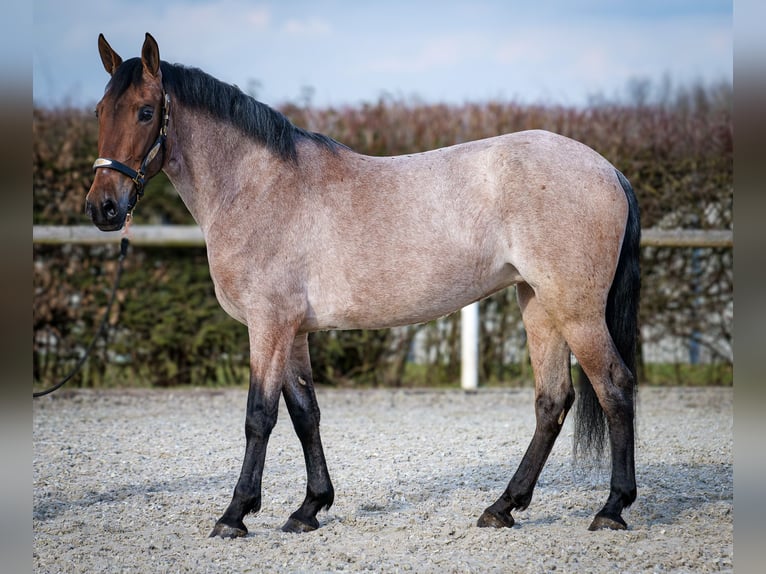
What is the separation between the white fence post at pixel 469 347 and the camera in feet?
26.3

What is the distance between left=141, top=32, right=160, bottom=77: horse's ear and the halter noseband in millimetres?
116

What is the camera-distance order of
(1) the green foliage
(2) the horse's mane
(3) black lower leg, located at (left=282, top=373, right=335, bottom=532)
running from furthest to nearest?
1. (1) the green foliage
2. (3) black lower leg, located at (left=282, top=373, right=335, bottom=532)
3. (2) the horse's mane

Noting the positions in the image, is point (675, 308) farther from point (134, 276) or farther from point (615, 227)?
point (134, 276)

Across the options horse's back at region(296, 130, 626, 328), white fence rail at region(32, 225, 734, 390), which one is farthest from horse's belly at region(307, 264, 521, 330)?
white fence rail at region(32, 225, 734, 390)

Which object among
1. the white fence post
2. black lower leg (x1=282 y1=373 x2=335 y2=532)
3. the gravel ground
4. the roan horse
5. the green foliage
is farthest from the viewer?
the green foliage

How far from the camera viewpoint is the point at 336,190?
3938 mm

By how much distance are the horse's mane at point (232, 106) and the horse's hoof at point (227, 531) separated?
179 cm

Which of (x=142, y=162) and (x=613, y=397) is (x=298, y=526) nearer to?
(x=613, y=397)

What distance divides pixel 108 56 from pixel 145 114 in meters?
0.42

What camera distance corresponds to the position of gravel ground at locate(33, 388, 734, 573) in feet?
11.4

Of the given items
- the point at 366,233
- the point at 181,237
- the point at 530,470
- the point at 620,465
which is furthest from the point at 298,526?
the point at 181,237

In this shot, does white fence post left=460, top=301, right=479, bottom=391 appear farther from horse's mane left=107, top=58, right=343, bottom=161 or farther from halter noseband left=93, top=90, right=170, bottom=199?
halter noseband left=93, top=90, right=170, bottom=199

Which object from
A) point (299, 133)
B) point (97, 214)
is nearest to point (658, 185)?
point (299, 133)

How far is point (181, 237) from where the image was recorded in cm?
784
